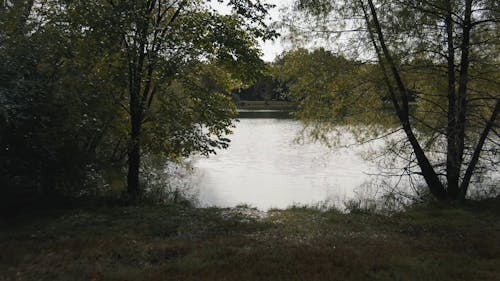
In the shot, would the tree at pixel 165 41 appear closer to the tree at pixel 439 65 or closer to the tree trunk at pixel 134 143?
the tree trunk at pixel 134 143

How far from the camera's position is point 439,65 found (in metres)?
11.2

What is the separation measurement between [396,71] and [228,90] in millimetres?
4805

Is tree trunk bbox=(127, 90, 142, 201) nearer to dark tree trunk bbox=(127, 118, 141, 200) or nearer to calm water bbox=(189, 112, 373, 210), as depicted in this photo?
dark tree trunk bbox=(127, 118, 141, 200)

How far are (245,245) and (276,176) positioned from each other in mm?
11830

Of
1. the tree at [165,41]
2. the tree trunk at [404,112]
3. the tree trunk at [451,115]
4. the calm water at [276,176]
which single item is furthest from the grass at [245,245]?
the calm water at [276,176]

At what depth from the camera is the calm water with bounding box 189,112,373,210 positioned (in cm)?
1514

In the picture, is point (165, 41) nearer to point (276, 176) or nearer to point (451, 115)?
point (451, 115)

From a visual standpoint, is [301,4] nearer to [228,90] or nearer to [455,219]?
[228,90]

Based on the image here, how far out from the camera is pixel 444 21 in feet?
34.9

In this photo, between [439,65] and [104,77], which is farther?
[439,65]

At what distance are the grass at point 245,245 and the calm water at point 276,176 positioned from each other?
4657mm

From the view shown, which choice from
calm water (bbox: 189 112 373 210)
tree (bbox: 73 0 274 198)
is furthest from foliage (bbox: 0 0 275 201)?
calm water (bbox: 189 112 373 210)

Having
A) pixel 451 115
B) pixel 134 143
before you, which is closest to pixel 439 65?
pixel 451 115

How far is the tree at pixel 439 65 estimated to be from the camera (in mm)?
10578
